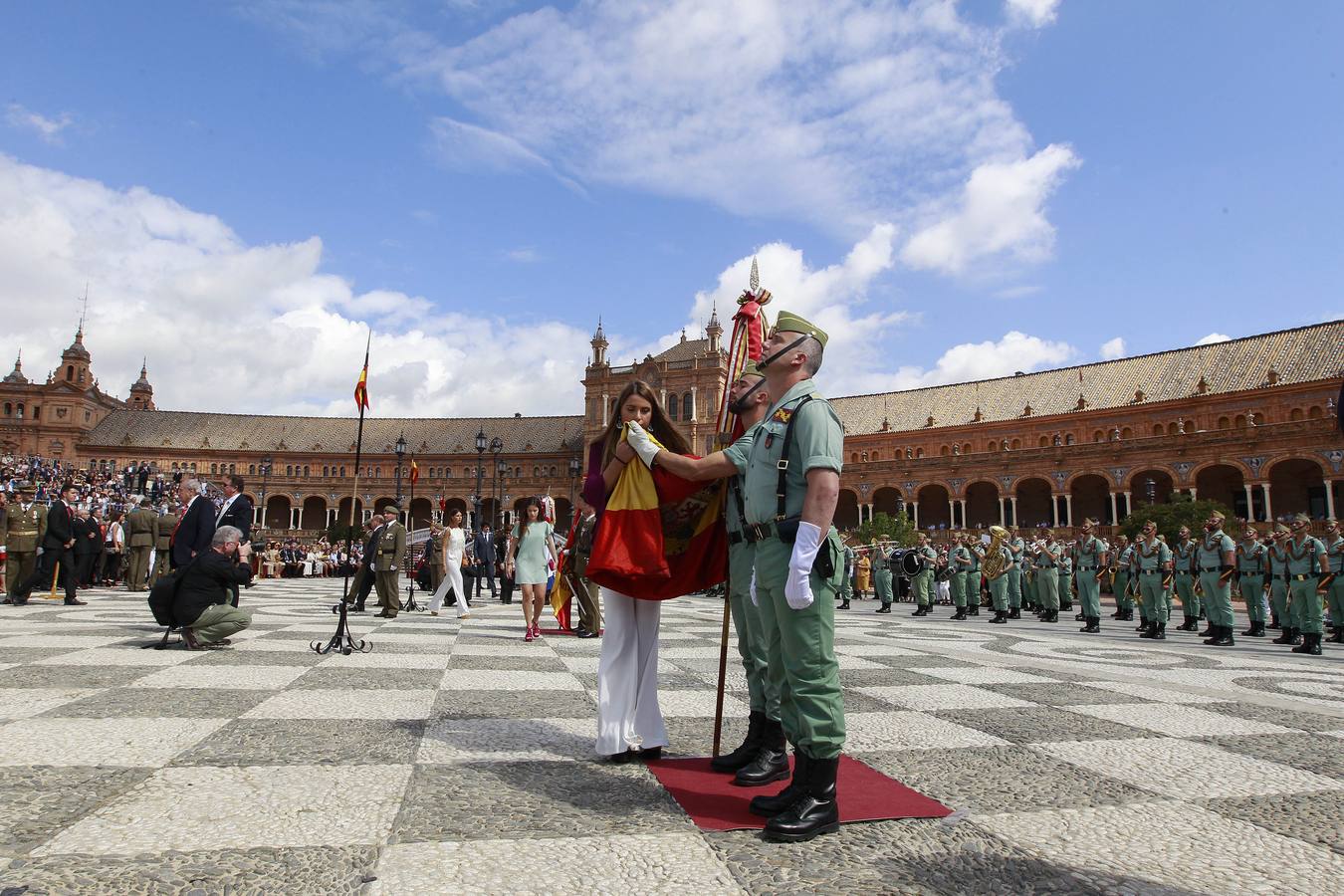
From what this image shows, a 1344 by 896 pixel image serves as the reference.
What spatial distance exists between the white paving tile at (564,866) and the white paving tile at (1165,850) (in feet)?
3.32

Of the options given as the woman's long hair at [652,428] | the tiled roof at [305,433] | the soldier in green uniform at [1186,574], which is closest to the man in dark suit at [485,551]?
the soldier in green uniform at [1186,574]

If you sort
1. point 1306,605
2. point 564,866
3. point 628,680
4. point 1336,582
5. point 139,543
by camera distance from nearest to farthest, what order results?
point 564,866 → point 628,680 → point 1306,605 → point 1336,582 → point 139,543

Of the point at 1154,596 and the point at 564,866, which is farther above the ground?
the point at 1154,596

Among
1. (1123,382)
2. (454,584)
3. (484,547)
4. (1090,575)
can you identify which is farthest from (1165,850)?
(1123,382)

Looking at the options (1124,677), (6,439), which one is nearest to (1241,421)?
(1124,677)

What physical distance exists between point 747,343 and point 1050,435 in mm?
58374

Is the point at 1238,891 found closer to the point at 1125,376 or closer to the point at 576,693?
the point at 576,693

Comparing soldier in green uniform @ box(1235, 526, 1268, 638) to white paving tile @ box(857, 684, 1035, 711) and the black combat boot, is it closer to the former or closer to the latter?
white paving tile @ box(857, 684, 1035, 711)

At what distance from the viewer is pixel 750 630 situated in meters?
3.45

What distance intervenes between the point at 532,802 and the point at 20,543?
40.7 ft

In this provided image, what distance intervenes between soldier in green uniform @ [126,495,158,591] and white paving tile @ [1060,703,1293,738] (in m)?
16.1

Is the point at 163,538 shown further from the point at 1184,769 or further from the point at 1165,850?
the point at 1165,850

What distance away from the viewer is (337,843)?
2.33 metres

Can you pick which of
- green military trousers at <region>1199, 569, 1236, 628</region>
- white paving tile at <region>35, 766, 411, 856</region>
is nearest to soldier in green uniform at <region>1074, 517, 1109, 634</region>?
green military trousers at <region>1199, 569, 1236, 628</region>
